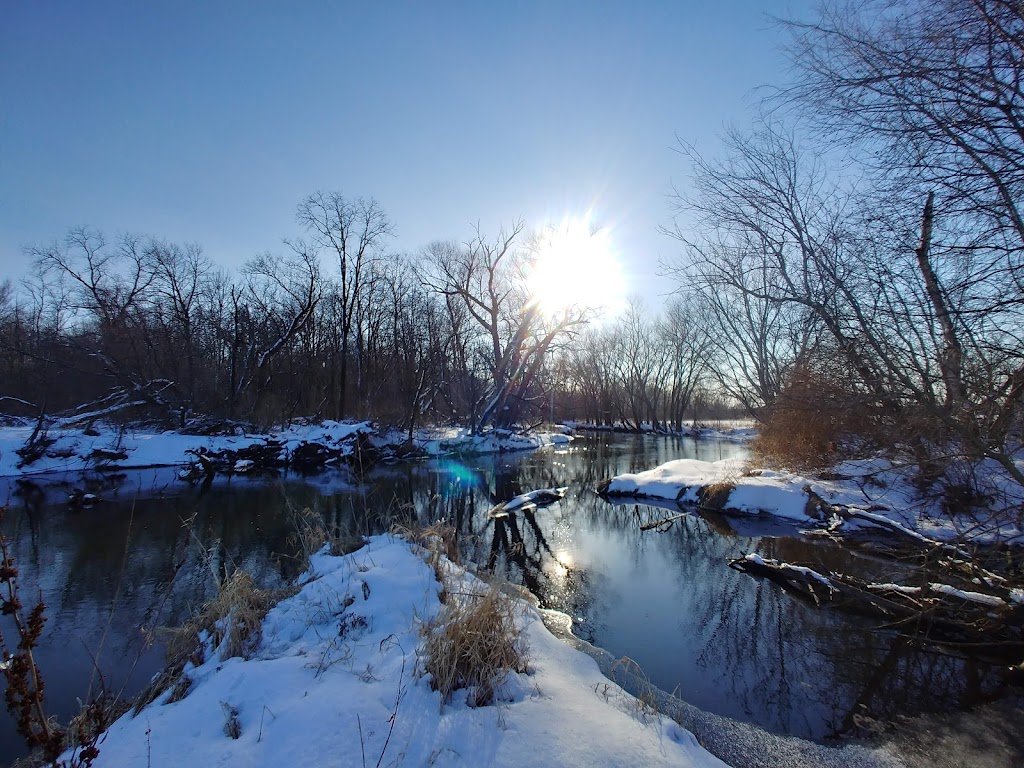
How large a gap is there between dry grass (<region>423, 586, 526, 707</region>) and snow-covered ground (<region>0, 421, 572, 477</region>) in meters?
18.0

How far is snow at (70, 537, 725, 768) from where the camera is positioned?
2.82 metres

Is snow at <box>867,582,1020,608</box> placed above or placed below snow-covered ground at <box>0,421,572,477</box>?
below

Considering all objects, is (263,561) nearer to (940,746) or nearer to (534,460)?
(940,746)

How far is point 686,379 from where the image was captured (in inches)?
1922

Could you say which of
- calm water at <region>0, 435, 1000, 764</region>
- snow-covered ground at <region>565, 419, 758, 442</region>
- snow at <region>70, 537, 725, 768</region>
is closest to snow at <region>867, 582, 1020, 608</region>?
calm water at <region>0, 435, 1000, 764</region>

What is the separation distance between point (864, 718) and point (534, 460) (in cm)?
2079

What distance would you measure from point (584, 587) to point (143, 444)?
2120cm

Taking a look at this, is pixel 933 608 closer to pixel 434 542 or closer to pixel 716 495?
pixel 434 542

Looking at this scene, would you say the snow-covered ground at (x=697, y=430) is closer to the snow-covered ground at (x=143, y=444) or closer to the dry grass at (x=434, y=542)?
the snow-covered ground at (x=143, y=444)

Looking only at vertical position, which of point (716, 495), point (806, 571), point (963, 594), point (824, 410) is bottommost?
point (806, 571)

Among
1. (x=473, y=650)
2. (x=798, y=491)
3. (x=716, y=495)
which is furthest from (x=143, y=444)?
(x=798, y=491)

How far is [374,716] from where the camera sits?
10.3 ft

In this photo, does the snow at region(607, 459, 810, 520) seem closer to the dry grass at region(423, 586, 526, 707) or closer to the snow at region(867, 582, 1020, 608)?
the snow at region(867, 582, 1020, 608)

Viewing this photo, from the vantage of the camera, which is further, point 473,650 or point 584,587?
point 584,587
